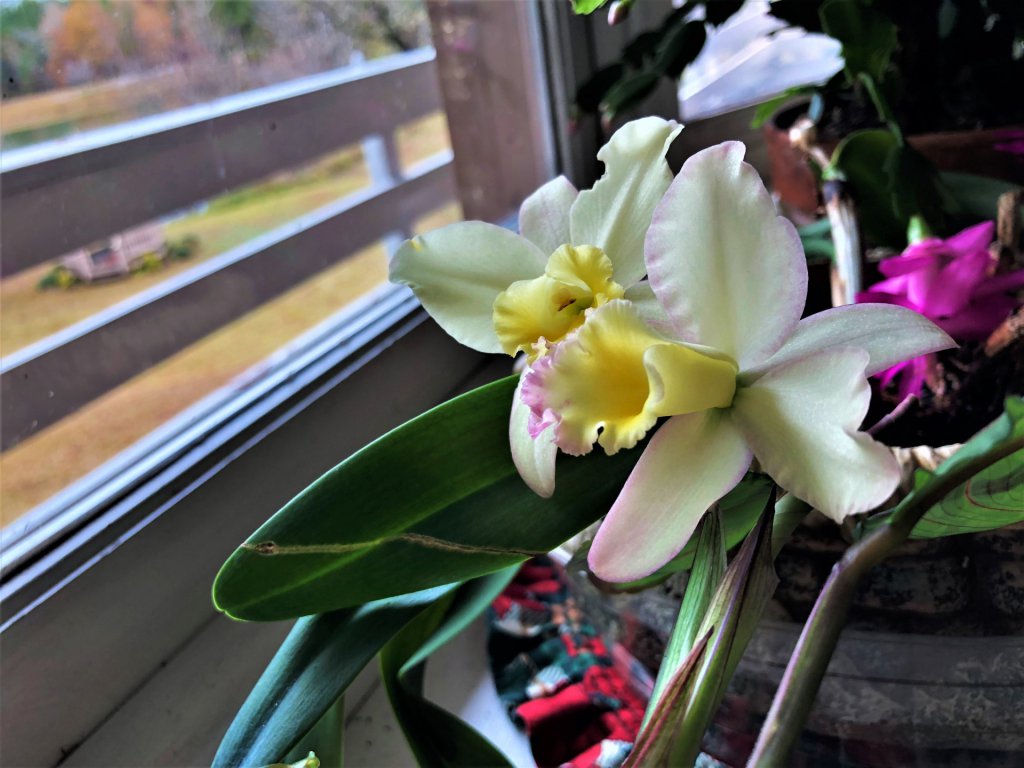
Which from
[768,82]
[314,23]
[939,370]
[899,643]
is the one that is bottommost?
[899,643]

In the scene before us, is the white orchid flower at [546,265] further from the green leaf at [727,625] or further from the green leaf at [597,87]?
the green leaf at [597,87]

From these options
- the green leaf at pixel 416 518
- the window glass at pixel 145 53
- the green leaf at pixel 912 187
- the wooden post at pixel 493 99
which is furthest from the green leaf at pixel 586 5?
the wooden post at pixel 493 99

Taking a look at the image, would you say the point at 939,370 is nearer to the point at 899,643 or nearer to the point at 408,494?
the point at 899,643

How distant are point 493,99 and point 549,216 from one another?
1.98 feet

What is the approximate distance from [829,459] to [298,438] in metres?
0.43

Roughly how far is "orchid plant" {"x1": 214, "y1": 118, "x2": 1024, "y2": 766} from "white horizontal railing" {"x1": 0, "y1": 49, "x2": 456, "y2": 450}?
0.31m

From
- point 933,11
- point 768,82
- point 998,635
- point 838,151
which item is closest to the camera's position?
point 998,635

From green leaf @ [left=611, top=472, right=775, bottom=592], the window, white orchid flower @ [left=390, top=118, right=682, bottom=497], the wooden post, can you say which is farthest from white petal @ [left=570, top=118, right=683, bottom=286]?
the wooden post

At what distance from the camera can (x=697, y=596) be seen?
32cm

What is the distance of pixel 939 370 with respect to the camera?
51 centimetres

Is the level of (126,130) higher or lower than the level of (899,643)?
higher

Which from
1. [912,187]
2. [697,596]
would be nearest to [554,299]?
[697,596]

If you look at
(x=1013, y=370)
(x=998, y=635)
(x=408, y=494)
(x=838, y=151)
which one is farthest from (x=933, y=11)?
(x=408, y=494)

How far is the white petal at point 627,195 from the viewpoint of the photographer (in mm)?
342
